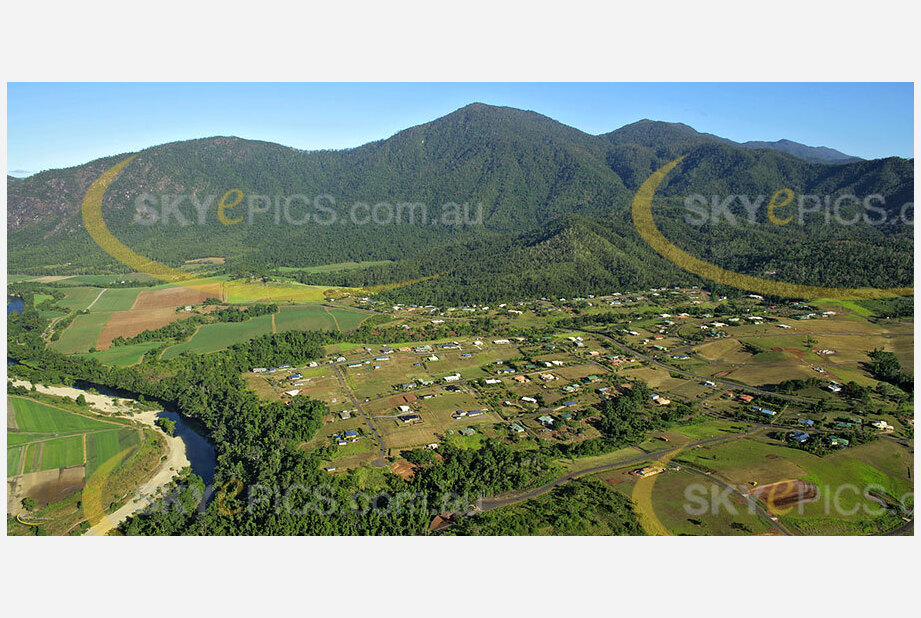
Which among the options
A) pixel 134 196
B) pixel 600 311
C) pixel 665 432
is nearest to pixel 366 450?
pixel 665 432

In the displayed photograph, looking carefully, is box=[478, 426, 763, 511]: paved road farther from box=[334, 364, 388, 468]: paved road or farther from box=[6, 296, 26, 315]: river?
box=[6, 296, 26, 315]: river

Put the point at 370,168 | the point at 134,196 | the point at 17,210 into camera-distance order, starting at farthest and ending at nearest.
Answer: the point at 370,168
the point at 134,196
the point at 17,210

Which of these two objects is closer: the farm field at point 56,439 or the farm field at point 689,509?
the farm field at point 689,509

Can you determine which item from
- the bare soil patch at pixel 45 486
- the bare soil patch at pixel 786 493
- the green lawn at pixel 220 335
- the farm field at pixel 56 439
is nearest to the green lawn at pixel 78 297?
the green lawn at pixel 220 335

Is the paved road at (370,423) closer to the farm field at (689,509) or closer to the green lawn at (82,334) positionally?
the farm field at (689,509)

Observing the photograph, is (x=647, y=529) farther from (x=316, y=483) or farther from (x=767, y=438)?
(x=316, y=483)

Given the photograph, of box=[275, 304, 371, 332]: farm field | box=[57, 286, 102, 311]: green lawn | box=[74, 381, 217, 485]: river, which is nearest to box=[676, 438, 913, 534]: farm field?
box=[74, 381, 217, 485]: river
